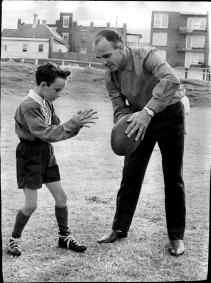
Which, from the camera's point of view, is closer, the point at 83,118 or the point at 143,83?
the point at 83,118

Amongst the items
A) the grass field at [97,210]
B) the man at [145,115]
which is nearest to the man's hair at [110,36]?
the man at [145,115]

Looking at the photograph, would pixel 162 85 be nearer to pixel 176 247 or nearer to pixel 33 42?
pixel 33 42

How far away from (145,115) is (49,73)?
0.73 meters

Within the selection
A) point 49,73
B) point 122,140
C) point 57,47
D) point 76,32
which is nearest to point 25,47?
point 57,47

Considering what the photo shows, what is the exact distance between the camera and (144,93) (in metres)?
3.82

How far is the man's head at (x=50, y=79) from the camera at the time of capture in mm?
3521

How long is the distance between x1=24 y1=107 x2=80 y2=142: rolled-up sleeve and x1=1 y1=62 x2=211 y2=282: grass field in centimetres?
81

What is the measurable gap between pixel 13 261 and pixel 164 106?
1556 mm

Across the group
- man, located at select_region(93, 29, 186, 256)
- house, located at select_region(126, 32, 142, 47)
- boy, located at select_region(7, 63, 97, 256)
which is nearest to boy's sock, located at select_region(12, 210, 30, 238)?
boy, located at select_region(7, 63, 97, 256)

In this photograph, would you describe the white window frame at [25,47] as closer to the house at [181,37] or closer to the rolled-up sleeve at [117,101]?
the rolled-up sleeve at [117,101]

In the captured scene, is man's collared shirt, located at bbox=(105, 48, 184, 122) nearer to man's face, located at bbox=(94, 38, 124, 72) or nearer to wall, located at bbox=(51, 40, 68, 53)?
man's face, located at bbox=(94, 38, 124, 72)

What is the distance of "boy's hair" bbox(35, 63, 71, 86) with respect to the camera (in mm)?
3518

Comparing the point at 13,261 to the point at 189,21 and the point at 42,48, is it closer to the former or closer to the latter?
the point at 42,48

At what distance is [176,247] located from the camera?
13.0 feet
